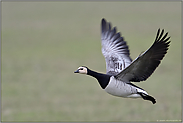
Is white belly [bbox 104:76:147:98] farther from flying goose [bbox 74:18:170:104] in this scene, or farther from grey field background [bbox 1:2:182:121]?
grey field background [bbox 1:2:182:121]

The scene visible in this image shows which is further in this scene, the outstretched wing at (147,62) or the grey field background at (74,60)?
the grey field background at (74,60)

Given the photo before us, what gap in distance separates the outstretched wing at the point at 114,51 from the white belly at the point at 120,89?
3.68 feet

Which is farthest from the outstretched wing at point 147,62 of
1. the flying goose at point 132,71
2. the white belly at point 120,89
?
the white belly at point 120,89

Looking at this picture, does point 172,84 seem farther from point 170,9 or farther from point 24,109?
point 170,9

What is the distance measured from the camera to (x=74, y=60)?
25.5 m

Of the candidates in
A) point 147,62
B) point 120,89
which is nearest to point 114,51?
point 120,89

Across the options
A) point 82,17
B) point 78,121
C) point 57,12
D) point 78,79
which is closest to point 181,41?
point 78,79

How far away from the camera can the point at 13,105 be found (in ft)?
55.9

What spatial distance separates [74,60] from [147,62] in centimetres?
1915

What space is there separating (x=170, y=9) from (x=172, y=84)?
25.1m

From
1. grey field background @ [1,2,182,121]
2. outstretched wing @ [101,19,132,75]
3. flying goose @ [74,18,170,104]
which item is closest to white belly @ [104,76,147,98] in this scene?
flying goose @ [74,18,170,104]

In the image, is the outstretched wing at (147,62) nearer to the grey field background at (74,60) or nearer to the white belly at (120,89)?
the white belly at (120,89)

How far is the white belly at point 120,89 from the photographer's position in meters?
6.88

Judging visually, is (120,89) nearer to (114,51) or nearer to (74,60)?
(114,51)
